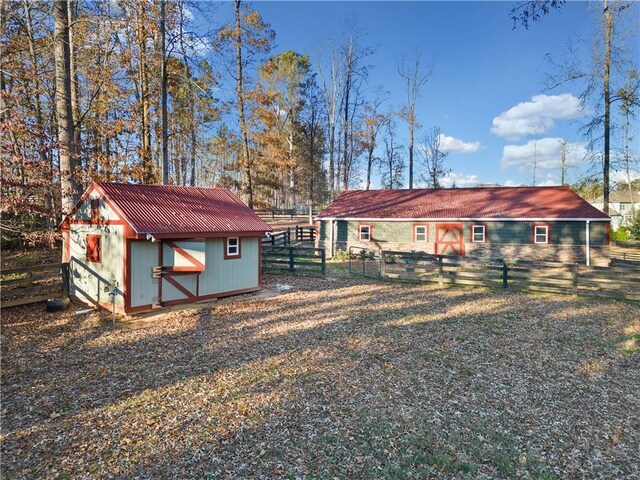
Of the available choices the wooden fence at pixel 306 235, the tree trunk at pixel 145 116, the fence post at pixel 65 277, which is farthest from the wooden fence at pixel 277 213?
the fence post at pixel 65 277

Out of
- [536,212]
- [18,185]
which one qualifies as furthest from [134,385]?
[536,212]

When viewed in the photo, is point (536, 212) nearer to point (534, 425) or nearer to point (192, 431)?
point (534, 425)

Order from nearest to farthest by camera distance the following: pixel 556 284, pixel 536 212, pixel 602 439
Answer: pixel 602 439 → pixel 556 284 → pixel 536 212

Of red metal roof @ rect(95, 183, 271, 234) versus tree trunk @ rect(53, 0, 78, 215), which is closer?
red metal roof @ rect(95, 183, 271, 234)

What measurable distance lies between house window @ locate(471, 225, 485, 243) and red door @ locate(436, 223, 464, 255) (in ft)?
2.04

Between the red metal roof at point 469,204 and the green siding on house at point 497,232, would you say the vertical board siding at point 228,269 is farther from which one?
the red metal roof at point 469,204

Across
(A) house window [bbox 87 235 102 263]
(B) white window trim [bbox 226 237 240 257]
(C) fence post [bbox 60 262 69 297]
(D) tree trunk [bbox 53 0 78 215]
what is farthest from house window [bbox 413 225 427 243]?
(C) fence post [bbox 60 262 69 297]

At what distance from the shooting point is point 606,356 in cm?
661

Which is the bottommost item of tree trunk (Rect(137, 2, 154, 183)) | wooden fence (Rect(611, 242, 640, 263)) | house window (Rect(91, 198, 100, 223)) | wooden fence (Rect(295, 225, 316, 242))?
wooden fence (Rect(611, 242, 640, 263))

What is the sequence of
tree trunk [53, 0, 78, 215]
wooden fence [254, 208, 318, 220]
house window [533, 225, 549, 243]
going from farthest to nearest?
wooden fence [254, 208, 318, 220]
house window [533, 225, 549, 243]
tree trunk [53, 0, 78, 215]

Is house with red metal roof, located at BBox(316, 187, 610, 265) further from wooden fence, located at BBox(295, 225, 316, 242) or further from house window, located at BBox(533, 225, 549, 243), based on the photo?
wooden fence, located at BBox(295, 225, 316, 242)

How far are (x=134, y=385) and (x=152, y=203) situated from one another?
627 centimetres

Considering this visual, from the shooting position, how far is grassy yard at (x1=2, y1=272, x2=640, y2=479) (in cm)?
389

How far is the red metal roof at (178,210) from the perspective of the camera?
371 inches
